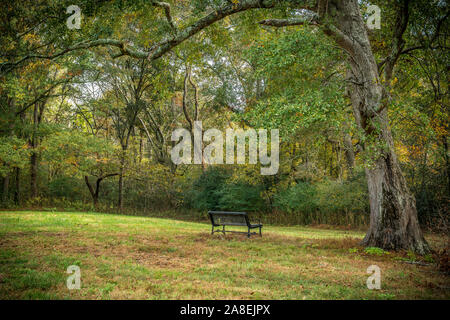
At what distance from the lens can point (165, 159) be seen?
96.3 ft

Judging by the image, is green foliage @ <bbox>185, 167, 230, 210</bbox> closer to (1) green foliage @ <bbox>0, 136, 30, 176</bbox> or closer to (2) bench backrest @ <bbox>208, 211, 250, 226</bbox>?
(2) bench backrest @ <bbox>208, 211, 250, 226</bbox>

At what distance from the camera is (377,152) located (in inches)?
312

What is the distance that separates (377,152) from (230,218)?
5.22 m

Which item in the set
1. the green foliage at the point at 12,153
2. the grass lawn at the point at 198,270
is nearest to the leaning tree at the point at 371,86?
the grass lawn at the point at 198,270

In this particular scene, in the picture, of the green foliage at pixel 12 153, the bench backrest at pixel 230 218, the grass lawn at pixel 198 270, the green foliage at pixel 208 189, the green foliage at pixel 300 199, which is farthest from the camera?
the green foliage at pixel 208 189

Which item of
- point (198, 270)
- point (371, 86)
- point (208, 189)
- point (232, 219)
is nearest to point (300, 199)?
point (208, 189)

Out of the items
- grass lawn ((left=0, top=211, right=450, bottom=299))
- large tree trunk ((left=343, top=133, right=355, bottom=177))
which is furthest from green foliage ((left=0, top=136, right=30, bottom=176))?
large tree trunk ((left=343, top=133, right=355, bottom=177))

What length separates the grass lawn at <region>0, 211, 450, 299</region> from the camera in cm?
453

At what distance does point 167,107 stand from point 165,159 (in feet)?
19.8

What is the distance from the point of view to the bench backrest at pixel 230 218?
→ 10562 millimetres

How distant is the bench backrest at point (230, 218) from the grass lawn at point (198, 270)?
1181mm

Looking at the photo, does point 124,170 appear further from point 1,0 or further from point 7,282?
point 7,282

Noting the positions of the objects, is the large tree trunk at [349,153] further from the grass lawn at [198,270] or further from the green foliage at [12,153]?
the green foliage at [12,153]

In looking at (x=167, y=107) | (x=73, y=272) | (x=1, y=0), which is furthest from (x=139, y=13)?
(x=167, y=107)
